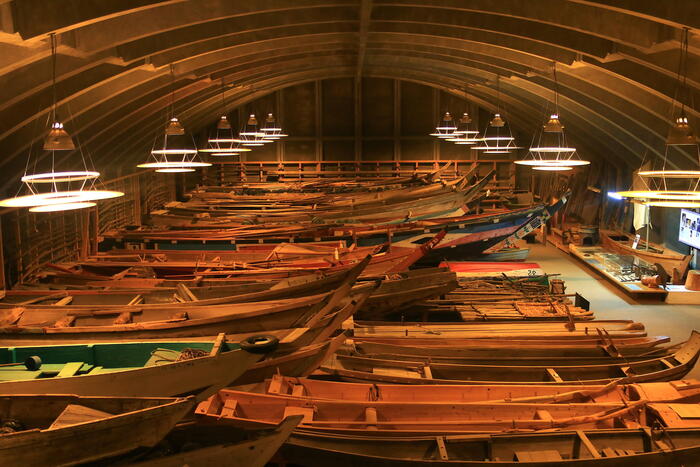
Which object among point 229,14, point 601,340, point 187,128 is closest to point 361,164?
point 187,128

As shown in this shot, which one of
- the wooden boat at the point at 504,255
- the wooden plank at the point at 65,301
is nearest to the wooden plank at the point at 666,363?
the wooden plank at the point at 65,301

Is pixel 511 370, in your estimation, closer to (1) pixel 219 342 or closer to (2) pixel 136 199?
(1) pixel 219 342

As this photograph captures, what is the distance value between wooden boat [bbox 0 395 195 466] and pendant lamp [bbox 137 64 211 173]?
4.50 meters

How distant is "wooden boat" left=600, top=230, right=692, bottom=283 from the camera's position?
13632mm

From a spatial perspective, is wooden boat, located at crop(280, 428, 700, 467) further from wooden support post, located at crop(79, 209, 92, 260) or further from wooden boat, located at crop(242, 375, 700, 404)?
wooden support post, located at crop(79, 209, 92, 260)

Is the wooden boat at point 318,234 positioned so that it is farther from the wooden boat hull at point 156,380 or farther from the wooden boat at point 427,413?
the wooden boat hull at point 156,380

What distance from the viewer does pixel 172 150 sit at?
31.7 ft

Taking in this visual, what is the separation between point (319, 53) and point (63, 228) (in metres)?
7.76

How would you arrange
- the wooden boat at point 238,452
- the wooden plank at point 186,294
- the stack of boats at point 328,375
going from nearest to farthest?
the wooden boat at point 238,452
the stack of boats at point 328,375
the wooden plank at point 186,294

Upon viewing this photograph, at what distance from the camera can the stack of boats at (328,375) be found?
4.79m

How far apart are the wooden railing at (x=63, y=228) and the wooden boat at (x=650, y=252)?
39.1 feet

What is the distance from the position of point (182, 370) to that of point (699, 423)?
14.5 ft

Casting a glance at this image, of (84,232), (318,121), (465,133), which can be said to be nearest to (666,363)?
(465,133)

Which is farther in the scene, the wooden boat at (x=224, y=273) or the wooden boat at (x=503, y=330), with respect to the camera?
the wooden boat at (x=224, y=273)
